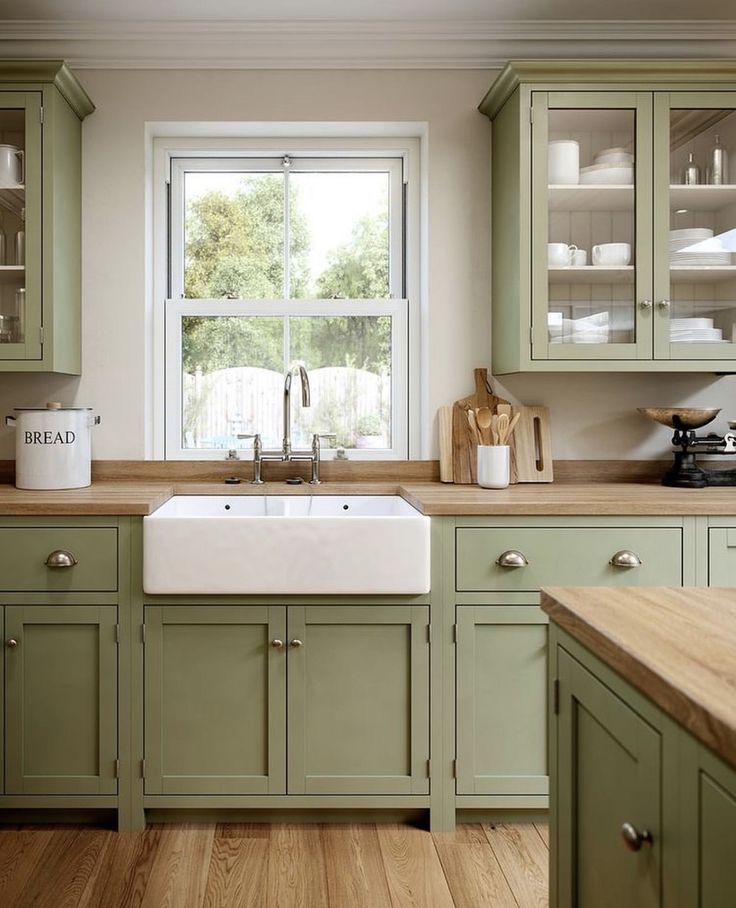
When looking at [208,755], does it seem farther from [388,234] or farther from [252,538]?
[388,234]

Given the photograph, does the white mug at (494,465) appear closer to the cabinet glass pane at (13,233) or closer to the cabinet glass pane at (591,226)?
the cabinet glass pane at (591,226)

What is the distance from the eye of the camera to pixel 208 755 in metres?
2.28

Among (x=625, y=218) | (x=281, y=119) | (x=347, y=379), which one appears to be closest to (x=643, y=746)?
(x=625, y=218)

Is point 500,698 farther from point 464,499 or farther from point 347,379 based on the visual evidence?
point 347,379

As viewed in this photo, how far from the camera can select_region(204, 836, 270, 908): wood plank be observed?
1.96 m

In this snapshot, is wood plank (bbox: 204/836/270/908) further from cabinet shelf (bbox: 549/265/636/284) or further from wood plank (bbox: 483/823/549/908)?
cabinet shelf (bbox: 549/265/636/284)

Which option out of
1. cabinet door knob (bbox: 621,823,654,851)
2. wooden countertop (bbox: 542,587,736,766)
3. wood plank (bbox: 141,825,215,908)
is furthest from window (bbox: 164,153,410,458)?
cabinet door knob (bbox: 621,823,654,851)

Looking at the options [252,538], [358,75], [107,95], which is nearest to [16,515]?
[252,538]

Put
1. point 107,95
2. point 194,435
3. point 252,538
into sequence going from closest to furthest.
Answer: point 252,538, point 107,95, point 194,435

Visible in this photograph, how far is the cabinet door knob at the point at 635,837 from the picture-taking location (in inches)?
37.7

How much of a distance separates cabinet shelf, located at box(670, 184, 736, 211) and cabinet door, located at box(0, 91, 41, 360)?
206cm

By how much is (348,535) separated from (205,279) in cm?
135

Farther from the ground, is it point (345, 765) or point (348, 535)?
point (348, 535)

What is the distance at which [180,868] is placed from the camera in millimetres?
2111
